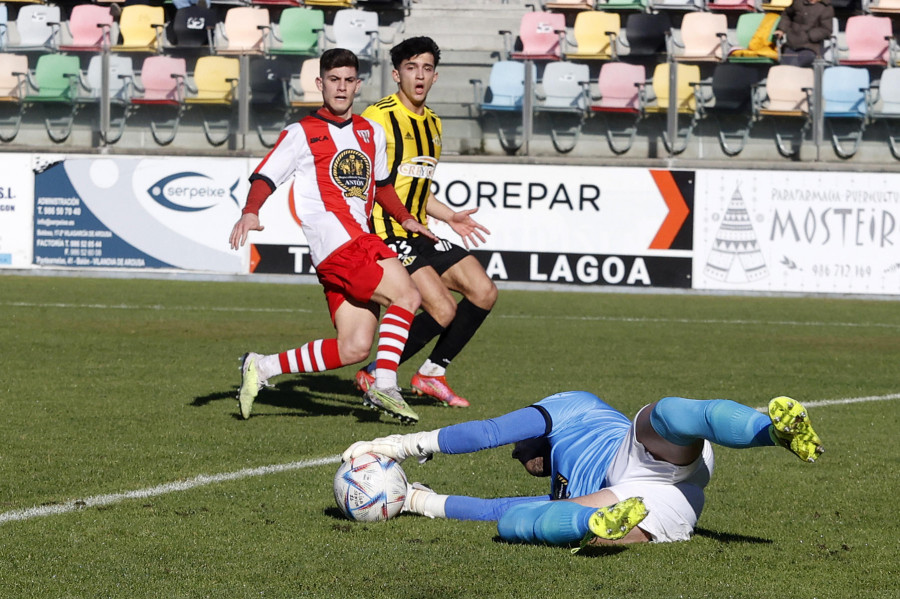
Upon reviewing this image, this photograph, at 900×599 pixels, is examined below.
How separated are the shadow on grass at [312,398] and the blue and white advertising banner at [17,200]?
32.4ft

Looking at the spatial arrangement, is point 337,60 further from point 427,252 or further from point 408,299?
point 427,252

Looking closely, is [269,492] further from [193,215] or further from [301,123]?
[193,215]

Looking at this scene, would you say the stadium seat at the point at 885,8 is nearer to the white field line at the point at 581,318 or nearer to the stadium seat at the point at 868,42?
the stadium seat at the point at 868,42

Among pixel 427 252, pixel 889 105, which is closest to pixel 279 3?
pixel 889 105

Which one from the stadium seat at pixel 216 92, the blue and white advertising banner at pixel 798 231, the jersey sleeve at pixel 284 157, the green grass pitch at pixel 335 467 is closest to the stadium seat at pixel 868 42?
the blue and white advertising banner at pixel 798 231

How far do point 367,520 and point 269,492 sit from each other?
0.65 m

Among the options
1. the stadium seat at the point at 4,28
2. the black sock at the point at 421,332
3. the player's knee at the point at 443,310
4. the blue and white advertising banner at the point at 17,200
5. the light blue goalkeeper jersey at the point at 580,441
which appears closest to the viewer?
the light blue goalkeeper jersey at the point at 580,441

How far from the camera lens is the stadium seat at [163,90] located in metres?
18.6

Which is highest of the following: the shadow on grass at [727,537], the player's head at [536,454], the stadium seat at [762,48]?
the stadium seat at [762,48]

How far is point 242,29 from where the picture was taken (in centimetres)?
1961

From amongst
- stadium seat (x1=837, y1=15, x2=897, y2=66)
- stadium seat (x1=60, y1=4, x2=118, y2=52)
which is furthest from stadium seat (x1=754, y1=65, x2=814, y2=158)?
stadium seat (x1=60, y1=4, x2=118, y2=52)

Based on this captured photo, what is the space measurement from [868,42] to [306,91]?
339 inches

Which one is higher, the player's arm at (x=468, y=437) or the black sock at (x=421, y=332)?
the player's arm at (x=468, y=437)

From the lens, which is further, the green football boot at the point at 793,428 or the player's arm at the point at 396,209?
the player's arm at the point at 396,209
